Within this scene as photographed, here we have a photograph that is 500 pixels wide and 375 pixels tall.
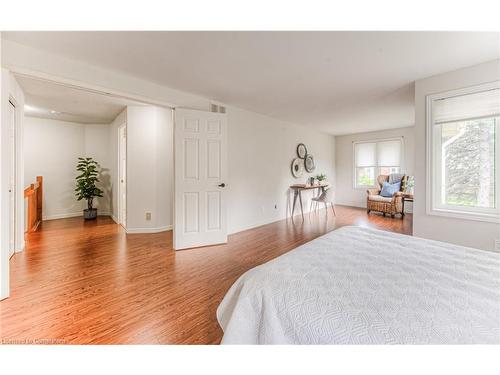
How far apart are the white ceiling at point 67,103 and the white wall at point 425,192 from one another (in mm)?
4254

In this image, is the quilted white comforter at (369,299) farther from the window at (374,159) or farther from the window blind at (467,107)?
the window at (374,159)

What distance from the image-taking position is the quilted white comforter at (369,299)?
0.77 metres

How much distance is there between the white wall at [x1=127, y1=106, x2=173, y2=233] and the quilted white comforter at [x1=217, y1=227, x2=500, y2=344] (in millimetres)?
3480

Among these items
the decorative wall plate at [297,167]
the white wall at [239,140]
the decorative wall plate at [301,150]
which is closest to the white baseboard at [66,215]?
the white wall at [239,140]

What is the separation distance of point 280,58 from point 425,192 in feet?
7.79

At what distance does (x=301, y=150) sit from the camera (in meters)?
5.89

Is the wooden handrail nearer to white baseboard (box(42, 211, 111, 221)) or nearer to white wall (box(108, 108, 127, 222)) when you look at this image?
white baseboard (box(42, 211, 111, 221))

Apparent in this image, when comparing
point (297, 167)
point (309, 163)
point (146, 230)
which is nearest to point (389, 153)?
point (309, 163)

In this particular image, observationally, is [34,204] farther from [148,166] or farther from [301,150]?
[301,150]

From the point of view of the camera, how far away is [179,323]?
5.40 feet

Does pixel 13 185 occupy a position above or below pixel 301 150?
below

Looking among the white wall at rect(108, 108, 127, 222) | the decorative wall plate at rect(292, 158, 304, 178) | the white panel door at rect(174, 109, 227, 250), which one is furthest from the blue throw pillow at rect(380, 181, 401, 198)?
the white wall at rect(108, 108, 127, 222)
